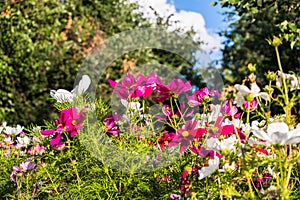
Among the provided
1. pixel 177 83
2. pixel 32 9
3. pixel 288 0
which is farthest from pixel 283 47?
pixel 177 83

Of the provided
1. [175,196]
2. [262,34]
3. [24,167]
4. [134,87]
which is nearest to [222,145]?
[175,196]

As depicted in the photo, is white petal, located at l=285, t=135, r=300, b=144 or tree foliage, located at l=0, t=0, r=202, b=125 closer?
white petal, located at l=285, t=135, r=300, b=144

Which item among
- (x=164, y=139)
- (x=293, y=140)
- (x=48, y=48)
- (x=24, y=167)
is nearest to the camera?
(x=293, y=140)

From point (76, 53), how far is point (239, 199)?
795 cm

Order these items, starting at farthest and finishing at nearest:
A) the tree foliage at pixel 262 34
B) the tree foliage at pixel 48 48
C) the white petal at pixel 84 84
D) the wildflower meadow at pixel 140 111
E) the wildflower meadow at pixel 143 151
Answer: the tree foliage at pixel 48 48, the tree foliage at pixel 262 34, the white petal at pixel 84 84, the wildflower meadow at pixel 143 151, the wildflower meadow at pixel 140 111

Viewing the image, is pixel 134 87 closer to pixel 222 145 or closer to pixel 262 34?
pixel 222 145

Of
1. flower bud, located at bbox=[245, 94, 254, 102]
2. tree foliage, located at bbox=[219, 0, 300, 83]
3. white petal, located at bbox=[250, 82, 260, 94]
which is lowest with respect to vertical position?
flower bud, located at bbox=[245, 94, 254, 102]

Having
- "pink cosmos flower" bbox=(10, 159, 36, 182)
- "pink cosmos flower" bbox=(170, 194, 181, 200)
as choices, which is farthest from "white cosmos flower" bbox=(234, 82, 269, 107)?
"pink cosmos flower" bbox=(10, 159, 36, 182)

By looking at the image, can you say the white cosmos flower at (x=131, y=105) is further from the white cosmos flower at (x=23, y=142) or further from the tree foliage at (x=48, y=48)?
the tree foliage at (x=48, y=48)

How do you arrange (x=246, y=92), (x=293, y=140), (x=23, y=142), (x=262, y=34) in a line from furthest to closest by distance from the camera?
(x=262, y=34) → (x=23, y=142) → (x=246, y=92) → (x=293, y=140)

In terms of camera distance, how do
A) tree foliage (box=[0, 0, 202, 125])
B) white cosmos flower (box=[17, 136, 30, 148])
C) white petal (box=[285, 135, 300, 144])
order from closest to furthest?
1. white petal (box=[285, 135, 300, 144])
2. white cosmos flower (box=[17, 136, 30, 148])
3. tree foliage (box=[0, 0, 202, 125])

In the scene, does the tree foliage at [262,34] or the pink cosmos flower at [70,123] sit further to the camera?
the tree foliage at [262,34]

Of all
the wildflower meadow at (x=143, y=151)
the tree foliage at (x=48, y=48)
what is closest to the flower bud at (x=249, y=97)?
the wildflower meadow at (x=143, y=151)

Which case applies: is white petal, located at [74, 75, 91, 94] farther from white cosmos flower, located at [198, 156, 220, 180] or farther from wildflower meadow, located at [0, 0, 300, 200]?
white cosmos flower, located at [198, 156, 220, 180]
